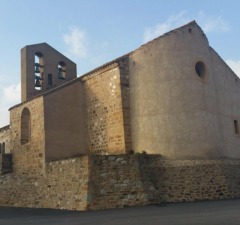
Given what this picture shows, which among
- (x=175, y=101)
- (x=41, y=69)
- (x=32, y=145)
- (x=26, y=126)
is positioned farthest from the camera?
(x=41, y=69)

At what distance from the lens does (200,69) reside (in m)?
17.4

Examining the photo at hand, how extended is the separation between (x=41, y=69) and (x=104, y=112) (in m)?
7.38

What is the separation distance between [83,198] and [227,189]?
18.8ft

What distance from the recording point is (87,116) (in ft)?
60.2

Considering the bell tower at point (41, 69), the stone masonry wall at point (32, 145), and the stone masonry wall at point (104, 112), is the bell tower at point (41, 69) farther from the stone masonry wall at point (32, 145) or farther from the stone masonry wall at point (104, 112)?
the stone masonry wall at point (104, 112)

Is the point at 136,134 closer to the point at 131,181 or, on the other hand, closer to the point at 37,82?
the point at 131,181

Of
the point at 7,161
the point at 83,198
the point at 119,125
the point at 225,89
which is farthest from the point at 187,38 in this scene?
the point at 7,161

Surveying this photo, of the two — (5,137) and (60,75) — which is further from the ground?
(60,75)

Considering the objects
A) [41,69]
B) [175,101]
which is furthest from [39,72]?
[175,101]

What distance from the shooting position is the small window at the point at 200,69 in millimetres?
17250

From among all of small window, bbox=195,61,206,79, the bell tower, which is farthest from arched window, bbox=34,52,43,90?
small window, bbox=195,61,206,79

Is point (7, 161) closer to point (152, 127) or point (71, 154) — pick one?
point (71, 154)

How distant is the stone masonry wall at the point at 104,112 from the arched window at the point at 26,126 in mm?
3132

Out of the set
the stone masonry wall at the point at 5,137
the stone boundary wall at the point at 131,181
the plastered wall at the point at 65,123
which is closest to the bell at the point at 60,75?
the stone masonry wall at the point at 5,137
